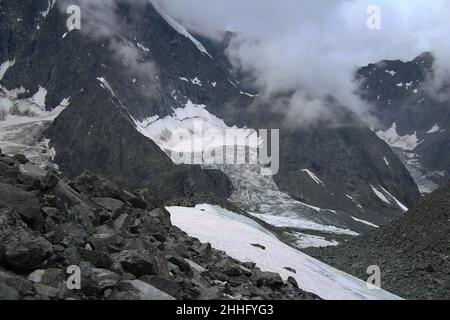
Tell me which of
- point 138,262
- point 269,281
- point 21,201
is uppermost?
point 21,201

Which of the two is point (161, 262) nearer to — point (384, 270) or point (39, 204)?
point (39, 204)

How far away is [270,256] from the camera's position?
2955cm

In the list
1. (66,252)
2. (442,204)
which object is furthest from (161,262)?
(442,204)

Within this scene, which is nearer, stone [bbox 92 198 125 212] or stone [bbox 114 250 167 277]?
stone [bbox 114 250 167 277]

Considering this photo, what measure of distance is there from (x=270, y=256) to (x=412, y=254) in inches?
1305

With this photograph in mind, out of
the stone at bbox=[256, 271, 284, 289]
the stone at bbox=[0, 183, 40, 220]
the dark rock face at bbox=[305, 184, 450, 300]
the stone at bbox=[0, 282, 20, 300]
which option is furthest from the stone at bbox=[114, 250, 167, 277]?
the dark rock face at bbox=[305, 184, 450, 300]

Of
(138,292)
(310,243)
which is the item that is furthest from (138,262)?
(310,243)

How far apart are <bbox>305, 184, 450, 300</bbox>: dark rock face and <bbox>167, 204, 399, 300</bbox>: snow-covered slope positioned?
1344 cm

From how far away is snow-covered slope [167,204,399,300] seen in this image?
26.3 metres

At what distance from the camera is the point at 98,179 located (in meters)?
24.9

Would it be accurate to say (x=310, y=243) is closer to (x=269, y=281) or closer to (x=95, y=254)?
(x=269, y=281)

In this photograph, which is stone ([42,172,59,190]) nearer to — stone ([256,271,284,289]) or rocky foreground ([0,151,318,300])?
rocky foreground ([0,151,318,300])

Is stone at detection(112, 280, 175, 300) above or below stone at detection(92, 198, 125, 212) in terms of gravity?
below
